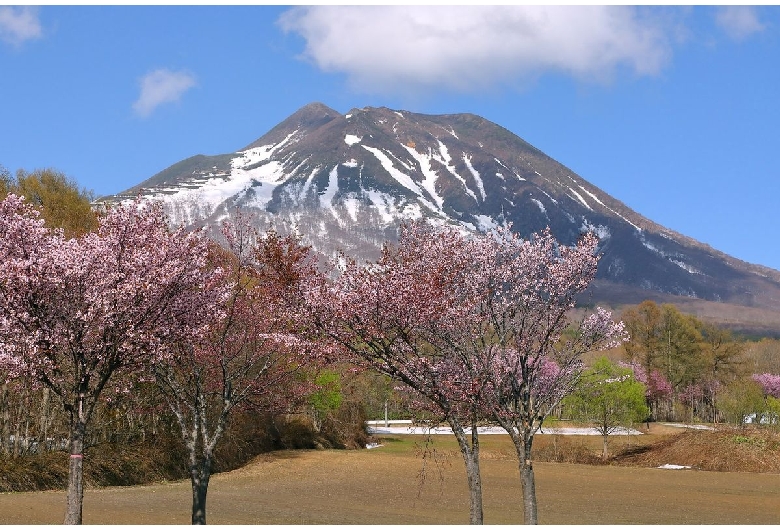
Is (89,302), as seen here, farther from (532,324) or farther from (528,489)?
(528,489)

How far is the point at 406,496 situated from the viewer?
34875 mm

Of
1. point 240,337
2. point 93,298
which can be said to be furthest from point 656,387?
point 93,298

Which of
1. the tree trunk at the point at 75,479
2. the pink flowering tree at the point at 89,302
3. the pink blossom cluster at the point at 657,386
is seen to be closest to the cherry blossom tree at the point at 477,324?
the pink flowering tree at the point at 89,302

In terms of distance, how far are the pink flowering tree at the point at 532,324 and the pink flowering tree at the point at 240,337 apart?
415cm

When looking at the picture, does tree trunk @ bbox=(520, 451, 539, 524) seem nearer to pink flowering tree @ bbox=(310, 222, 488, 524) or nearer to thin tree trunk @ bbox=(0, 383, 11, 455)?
pink flowering tree @ bbox=(310, 222, 488, 524)

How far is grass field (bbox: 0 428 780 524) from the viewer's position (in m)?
26.7

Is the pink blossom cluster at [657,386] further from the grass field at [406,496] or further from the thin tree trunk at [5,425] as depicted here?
the thin tree trunk at [5,425]

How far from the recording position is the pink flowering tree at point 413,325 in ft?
54.7

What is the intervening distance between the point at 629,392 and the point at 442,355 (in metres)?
50.6

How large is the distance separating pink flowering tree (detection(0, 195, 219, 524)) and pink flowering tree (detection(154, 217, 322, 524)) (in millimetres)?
1348

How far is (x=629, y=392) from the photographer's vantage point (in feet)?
211

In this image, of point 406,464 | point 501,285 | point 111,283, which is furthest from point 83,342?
point 406,464

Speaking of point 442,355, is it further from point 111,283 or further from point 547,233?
point 111,283

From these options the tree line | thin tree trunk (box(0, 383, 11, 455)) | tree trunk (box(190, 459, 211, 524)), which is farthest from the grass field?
the tree line
